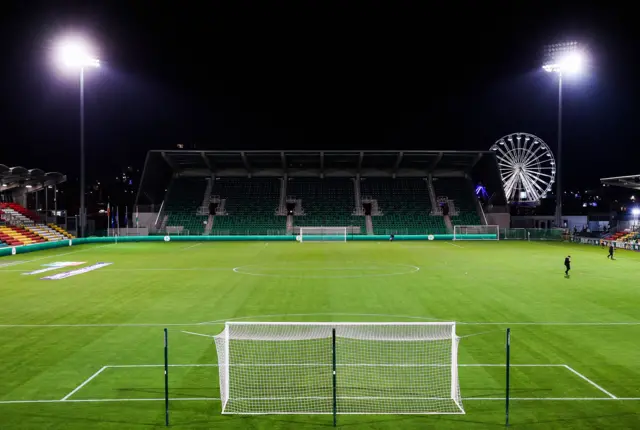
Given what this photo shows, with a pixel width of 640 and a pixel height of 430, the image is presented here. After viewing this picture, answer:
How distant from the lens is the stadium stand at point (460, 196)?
68812 millimetres

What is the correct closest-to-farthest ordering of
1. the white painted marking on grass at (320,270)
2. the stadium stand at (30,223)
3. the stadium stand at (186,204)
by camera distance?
the white painted marking on grass at (320,270), the stadium stand at (30,223), the stadium stand at (186,204)

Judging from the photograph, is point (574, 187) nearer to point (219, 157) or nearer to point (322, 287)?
point (219, 157)

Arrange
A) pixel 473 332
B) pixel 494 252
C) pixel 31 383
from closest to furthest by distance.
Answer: pixel 31 383 < pixel 473 332 < pixel 494 252

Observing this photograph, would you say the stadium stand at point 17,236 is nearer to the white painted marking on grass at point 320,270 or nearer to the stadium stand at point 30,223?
the stadium stand at point 30,223

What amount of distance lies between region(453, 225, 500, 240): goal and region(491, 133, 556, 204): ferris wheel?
805 cm

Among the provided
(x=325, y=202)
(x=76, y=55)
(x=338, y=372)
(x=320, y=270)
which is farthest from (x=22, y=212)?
(x=338, y=372)

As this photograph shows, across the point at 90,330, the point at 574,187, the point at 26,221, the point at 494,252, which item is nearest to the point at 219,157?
the point at 26,221

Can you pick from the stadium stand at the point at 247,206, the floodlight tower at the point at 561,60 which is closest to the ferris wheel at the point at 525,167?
the floodlight tower at the point at 561,60

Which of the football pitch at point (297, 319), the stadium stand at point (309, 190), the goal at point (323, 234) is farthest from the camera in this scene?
the stadium stand at point (309, 190)

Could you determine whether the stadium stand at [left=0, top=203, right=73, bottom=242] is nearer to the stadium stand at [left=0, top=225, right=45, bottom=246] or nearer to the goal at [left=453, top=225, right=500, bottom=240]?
the stadium stand at [left=0, top=225, right=45, bottom=246]

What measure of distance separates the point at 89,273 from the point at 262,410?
24.3 metres

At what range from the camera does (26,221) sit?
53.0 meters

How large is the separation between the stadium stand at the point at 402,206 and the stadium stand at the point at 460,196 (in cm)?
187

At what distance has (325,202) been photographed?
72.6 metres
